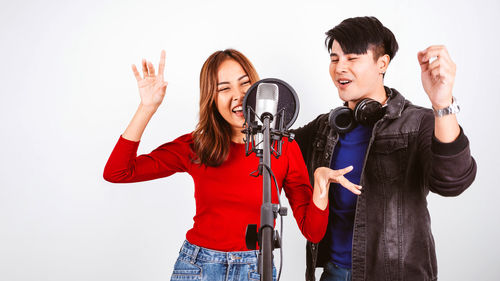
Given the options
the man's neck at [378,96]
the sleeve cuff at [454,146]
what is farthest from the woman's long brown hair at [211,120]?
the sleeve cuff at [454,146]

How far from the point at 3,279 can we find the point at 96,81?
58.0 inches

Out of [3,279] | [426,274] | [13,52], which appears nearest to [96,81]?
[13,52]

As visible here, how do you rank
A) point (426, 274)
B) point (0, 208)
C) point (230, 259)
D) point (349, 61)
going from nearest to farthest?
1. point (230, 259)
2. point (426, 274)
3. point (349, 61)
4. point (0, 208)

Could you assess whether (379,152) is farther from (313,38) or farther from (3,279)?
(3,279)

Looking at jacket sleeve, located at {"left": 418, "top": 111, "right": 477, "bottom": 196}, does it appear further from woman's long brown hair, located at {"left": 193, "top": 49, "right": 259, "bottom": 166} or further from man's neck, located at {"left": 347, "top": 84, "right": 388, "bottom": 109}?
woman's long brown hair, located at {"left": 193, "top": 49, "right": 259, "bottom": 166}

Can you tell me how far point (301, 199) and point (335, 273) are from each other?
0.42 meters

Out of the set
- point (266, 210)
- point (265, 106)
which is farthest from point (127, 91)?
point (266, 210)

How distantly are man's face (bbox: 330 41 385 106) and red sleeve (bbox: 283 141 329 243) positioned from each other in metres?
0.37

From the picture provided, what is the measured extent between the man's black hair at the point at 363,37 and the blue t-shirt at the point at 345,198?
0.38 m

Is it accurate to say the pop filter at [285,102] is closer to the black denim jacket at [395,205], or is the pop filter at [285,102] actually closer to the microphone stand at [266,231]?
the microphone stand at [266,231]

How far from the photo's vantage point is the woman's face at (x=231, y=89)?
1740 mm

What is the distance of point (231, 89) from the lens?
176 centimetres

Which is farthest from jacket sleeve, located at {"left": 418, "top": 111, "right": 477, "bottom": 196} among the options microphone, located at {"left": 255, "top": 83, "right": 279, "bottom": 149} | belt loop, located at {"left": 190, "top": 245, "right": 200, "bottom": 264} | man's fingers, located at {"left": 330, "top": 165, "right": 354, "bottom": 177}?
belt loop, located at {"left": 190, "top": 245, "right": 200, "bottom": 264}

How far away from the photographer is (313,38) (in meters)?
2.62
